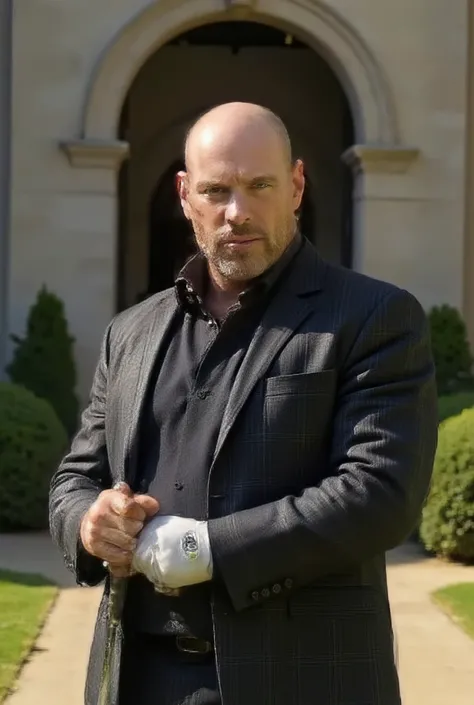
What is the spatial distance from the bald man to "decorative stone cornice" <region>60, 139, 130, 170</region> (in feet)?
29.5

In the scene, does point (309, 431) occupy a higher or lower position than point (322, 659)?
higher

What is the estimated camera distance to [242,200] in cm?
214

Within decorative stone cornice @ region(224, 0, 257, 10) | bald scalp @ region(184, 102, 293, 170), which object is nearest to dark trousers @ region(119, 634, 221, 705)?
bald scalp @ region(184, 102, 293, 170)

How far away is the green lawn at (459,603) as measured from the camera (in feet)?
19.9

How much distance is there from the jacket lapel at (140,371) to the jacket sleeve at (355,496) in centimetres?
27

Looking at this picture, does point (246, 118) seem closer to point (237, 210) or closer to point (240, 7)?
point (237, 210)

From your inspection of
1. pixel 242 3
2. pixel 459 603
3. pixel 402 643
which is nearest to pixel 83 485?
pixel 402 643

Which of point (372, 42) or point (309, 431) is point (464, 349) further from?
point (309, 431)

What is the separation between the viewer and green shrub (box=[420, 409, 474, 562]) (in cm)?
769

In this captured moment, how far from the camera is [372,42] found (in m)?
11.4

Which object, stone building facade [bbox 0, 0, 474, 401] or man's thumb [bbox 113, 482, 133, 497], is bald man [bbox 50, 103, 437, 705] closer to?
man's thumb [bbox 113, 482, 133, 497]

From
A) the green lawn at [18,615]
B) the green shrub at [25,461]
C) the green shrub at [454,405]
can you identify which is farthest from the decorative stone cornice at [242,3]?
the green lawn at [18,615]

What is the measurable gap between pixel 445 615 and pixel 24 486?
11.6 ft

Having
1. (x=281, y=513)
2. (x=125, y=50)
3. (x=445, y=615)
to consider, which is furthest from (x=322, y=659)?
(x=125, y=50)
